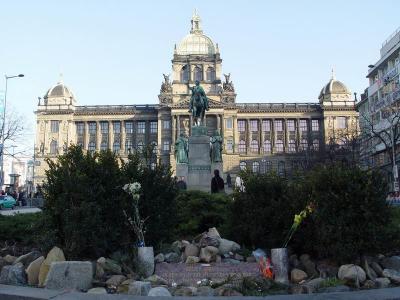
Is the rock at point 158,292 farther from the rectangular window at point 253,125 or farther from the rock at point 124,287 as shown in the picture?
the rectangular window at point 253,125

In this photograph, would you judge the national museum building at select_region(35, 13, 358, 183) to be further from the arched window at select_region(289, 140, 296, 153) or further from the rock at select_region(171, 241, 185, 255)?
the rock at select_region(171, 241, 185, 255)

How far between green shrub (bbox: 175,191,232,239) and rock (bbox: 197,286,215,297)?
190 inches

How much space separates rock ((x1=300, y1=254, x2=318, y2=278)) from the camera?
322 inches

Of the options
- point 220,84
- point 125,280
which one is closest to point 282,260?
point 125,280

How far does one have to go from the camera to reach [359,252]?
316 inches

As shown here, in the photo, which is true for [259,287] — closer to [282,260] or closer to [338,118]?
[282,260]

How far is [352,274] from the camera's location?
24.1ft

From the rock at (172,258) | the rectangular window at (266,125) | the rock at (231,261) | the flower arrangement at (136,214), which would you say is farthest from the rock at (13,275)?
the rectangular window at (266,125)

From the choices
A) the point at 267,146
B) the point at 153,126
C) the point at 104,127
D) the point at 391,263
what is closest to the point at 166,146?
the point at 153,126

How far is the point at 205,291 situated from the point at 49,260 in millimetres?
2804

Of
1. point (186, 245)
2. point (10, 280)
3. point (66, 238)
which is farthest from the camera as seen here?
point (186, 245)

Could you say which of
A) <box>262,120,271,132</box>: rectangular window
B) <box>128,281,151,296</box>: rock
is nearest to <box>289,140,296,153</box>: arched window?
<box>262,120,271,132</box>: rectangular window

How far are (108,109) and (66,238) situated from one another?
10156cm

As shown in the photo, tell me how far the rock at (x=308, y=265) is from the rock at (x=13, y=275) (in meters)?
4.85
